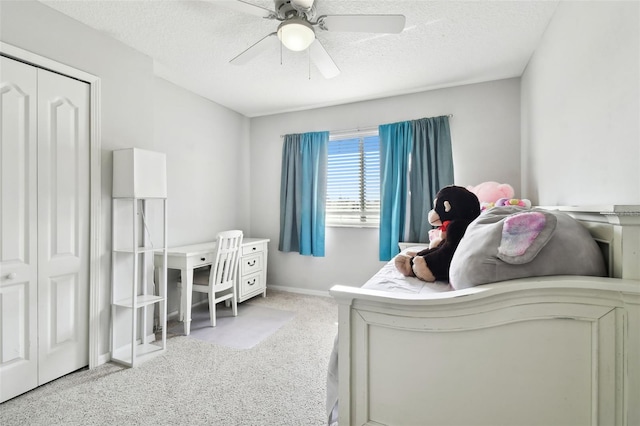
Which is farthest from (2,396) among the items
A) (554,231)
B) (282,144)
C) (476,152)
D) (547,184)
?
(476,152)

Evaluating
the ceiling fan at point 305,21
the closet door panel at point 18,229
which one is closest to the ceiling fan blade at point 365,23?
the ceiling fan at point 305,21

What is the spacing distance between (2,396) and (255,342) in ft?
4.93

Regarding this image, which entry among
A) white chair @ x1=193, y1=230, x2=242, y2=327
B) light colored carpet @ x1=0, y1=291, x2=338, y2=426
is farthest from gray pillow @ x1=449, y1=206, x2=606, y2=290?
white chair @ x1=193, y1=230, x2=242, y2=327

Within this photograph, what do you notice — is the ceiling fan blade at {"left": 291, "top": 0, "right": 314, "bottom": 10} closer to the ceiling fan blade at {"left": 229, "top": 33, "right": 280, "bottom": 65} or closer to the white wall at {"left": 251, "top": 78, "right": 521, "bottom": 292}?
the ceiling fan blade at {"left": 229, "top": 33, "right": 280, "bottom": 65}

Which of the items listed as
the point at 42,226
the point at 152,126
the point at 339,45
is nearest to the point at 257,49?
the point at 339,45

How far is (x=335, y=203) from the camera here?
3.65 metres

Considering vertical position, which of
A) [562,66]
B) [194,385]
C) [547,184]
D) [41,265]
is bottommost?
[194,385]

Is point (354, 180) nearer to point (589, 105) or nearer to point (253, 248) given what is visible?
point (253, 248)

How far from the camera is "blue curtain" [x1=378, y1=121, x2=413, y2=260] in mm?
3164

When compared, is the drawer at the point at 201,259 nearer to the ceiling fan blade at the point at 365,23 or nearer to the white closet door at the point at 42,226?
the white closet door at the point at 42,226

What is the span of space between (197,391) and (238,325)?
39.7 inches

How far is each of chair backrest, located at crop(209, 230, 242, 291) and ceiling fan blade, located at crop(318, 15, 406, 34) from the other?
1.97 m

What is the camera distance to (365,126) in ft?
11.3

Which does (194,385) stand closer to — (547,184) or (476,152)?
(547,184)
